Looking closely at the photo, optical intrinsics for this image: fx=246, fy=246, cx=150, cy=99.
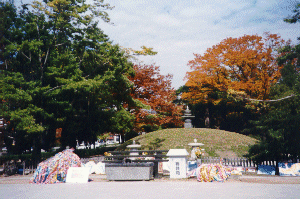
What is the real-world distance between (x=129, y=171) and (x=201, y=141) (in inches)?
623

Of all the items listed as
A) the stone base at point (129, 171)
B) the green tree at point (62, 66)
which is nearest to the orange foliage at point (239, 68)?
the green tree at point (62, 66)

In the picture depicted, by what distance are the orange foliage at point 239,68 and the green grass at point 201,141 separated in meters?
5.83

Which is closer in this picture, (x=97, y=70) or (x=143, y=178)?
(x=143, y=178)

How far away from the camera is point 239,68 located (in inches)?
1265

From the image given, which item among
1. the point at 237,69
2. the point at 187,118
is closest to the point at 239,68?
the point at 237,69

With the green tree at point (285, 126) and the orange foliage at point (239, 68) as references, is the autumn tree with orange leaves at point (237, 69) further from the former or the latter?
the green tree at point (285, 126)

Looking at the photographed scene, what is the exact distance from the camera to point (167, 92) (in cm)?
2956

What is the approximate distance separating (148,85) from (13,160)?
1606 centimetres

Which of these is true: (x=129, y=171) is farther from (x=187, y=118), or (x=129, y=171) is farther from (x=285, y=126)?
(x=187, y=118)

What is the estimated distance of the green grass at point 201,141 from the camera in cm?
2491

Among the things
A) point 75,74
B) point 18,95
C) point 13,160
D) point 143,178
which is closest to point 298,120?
point 143,178

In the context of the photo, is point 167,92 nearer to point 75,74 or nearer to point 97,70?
point 97,70

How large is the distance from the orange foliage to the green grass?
5835 millimetres

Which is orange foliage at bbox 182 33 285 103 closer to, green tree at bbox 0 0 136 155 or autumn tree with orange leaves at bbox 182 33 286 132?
autumn tree with orange leaves at bbox 182 33 286 132
